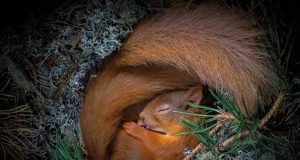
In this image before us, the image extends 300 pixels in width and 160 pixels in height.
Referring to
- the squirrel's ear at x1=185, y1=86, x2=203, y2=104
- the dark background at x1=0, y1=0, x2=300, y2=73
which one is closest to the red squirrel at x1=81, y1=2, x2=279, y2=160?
the squirrel's ear at x1=185, y1=86, x2=203, y2=104

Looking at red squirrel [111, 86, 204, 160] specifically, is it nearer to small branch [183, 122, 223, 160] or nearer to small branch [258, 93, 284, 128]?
small branch [183, 122, 223, 160]

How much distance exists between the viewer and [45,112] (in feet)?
2.87

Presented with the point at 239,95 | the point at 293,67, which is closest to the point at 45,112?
the point at 239,95

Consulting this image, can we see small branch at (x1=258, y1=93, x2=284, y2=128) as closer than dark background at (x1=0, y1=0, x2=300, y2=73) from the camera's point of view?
Yes

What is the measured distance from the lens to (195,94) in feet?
3.39

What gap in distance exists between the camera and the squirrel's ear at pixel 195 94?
3.34ft

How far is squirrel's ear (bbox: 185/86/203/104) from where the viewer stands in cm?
102

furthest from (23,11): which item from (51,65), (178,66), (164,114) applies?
(164,114)

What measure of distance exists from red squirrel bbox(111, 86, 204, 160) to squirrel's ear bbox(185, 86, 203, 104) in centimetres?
3

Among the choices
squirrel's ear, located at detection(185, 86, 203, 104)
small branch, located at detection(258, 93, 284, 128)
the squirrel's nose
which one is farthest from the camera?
the squirrel's nose

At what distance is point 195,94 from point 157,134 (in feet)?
0.75

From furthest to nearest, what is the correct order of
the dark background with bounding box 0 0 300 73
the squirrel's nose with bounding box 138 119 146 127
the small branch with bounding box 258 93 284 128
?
1. the squirrel's nose with bounding box 138 119 146 127
2. the dark background with bounding box 0 0 300 73
3. the small branch with bounding box 258 93 284 128

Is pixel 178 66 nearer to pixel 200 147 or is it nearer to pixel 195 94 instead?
Answer: pixel 195 94

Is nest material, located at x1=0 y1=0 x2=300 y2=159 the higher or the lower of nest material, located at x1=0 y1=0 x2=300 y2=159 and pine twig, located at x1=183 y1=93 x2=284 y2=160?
the higher
